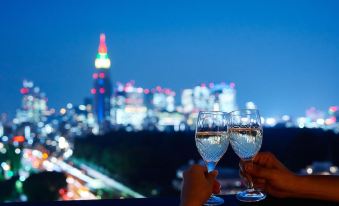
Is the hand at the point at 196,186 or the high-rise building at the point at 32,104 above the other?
the high-rise building at the point at 32,104

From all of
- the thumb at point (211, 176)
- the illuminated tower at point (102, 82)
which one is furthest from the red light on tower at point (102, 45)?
the thumb at point (211, 176)

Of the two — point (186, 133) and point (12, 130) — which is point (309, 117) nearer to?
point (186, 133)

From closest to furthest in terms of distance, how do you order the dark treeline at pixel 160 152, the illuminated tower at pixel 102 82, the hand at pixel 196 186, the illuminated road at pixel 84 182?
the hand at pixel 196 186 → the dark treeline at pixel 160 152 → the illuminated road at pixel 84 182 → the illuminated tower at pixel 102 82

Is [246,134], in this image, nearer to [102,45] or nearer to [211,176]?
[211,176]

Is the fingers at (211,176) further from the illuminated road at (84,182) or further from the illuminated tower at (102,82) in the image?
the illuminated tower at (102,82)

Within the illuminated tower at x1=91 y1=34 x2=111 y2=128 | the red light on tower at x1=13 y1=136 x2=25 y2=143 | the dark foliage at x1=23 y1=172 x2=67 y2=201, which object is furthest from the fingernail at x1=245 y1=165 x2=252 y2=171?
the illuminated tower at x1=91 y1=34 x2=111 y2=128

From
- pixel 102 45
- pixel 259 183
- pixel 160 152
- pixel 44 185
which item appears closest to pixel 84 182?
pixel 44 185
